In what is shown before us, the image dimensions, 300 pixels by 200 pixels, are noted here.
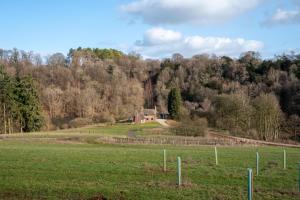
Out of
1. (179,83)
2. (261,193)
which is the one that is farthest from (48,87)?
(261,193)

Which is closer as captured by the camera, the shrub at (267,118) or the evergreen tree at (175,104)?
the shrub at (267,118)

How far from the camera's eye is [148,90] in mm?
Result: 146000

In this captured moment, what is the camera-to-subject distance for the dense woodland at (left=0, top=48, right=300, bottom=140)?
75.9 m

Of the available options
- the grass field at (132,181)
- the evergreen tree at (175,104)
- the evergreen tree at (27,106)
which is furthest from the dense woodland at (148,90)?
the grass field at (132,181)

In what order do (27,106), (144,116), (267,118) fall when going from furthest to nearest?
(144,116), (27,106), (267,118)

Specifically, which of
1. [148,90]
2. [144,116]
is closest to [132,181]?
[144,116]

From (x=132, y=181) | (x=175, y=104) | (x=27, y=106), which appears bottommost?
(x=132, y=181)

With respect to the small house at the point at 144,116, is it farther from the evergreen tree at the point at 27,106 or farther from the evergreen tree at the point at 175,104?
the evergreen tree at the point at 27,106

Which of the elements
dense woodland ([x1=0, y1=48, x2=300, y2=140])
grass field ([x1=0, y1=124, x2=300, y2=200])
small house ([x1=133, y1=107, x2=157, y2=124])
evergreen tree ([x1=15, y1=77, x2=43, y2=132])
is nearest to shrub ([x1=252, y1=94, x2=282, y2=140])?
dense woodland ([x1=0, y1=48, x2=300, y2=140])

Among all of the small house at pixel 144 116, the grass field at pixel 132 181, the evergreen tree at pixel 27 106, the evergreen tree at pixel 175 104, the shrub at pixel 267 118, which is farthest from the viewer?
the evergreen tree at pixel 175 104

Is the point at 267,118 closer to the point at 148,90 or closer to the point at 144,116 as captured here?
the point at 144,116

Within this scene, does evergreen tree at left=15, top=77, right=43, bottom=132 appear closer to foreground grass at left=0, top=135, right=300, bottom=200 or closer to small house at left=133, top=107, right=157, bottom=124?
small house at left=133, top=107, right=157, bottom=124

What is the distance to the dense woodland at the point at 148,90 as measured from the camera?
75938 mm

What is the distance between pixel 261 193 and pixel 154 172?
6697 mm
